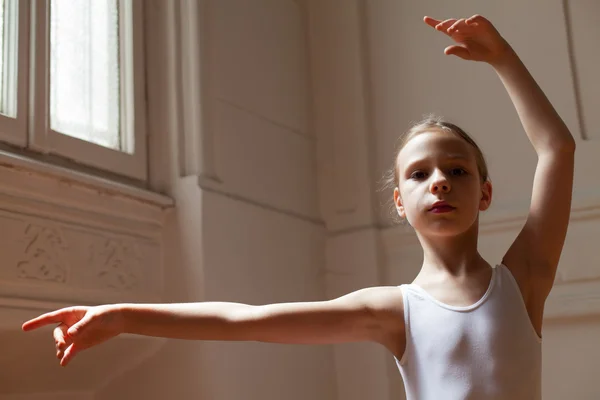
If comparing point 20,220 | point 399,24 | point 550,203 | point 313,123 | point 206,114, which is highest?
point 399,24

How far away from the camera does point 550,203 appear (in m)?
1.59

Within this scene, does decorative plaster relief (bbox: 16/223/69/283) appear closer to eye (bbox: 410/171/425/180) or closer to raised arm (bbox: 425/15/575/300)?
eye (bbox: 410/171/425/180)

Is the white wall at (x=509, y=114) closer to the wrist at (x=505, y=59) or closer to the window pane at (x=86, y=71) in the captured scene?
the window pane at (x=86, y=71)

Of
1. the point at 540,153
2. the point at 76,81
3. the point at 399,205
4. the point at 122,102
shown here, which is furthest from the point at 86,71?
the point at 540,153

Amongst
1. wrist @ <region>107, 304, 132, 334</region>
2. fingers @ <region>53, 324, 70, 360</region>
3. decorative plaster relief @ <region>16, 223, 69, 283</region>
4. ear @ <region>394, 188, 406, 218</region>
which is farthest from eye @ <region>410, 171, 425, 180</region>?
decorative plaster relief @ <region>16, 223, 69, 283</region>

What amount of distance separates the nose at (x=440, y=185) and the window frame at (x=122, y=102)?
128 cm

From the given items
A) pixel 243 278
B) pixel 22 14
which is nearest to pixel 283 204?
pixel 243 278

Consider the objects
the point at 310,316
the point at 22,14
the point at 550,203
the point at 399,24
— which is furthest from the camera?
the point at 399,24

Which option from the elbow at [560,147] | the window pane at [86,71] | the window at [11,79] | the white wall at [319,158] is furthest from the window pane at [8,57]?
the elbow at [560,147]

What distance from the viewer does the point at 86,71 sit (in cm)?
256

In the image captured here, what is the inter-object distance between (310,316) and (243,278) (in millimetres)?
1333

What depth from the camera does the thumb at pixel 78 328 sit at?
4.43 feet

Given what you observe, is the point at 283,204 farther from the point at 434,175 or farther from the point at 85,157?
the point at 434,175

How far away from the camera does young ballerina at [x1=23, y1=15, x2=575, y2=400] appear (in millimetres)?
1419
